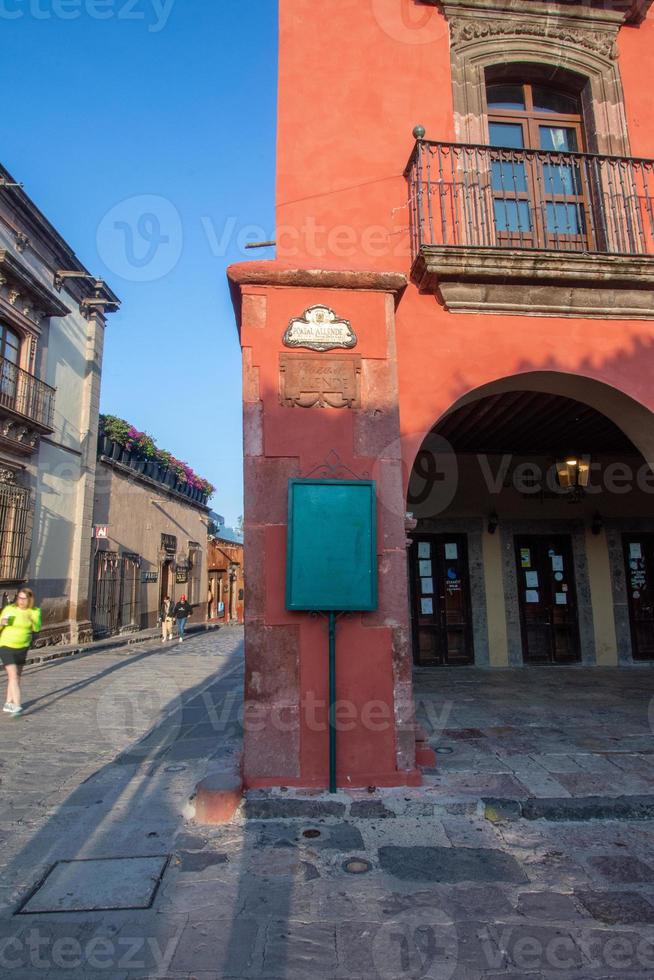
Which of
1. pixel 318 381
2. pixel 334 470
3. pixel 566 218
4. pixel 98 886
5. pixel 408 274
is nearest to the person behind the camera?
pixel 98 886

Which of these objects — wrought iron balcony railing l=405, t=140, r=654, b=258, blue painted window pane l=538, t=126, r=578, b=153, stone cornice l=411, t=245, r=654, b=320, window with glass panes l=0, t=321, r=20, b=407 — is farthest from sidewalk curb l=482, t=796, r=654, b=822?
window with glass panes l=0, t=321, r=20, b=407

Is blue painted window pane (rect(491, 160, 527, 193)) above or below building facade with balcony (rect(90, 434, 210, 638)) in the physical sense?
above

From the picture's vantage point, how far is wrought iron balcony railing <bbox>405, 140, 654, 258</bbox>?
200 inches

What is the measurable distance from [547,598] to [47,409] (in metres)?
11.9

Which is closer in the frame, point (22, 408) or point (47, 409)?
point (22, 408)

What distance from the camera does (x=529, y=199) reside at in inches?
218

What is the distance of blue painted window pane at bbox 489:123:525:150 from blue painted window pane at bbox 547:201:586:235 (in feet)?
2.66

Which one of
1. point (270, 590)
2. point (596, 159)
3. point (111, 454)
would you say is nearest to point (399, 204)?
point (596, 159)

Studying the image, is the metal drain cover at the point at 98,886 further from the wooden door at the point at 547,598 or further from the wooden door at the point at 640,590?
the wooden door at the point at 640,590

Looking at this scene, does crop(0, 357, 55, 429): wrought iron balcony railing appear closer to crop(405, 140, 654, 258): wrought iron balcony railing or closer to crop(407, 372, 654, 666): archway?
crop(407, 372, 654, 666): archway

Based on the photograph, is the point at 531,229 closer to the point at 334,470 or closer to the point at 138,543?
the point at 334,470

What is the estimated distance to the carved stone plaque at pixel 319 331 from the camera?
4441 millimetres

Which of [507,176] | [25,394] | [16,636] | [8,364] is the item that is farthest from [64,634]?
[507,176]

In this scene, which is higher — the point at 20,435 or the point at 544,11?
the point at 544,11
